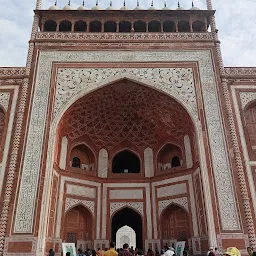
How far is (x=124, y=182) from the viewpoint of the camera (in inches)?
447

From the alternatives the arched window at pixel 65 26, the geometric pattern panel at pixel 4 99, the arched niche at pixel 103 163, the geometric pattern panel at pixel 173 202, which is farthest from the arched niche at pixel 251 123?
the geometric pattern panel at pixel 4 99

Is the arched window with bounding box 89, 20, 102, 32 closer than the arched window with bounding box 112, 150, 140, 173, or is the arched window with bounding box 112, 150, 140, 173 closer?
the arched window with bounding box 89, 20, 102, 32

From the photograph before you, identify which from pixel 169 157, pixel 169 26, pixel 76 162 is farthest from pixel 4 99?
pixel 169 26

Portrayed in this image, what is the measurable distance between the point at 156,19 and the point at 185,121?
4.32 metres

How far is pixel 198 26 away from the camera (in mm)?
12109

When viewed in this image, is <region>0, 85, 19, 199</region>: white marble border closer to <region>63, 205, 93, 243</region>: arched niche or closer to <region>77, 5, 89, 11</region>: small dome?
<region>63, 205, 93, 243</region>: arched niche

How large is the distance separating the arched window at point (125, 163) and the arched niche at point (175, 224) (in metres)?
2.19

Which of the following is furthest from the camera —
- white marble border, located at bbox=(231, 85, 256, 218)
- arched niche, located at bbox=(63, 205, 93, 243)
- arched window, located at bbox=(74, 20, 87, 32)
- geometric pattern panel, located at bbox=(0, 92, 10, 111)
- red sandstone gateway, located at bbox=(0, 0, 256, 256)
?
arched window, located at bbox=(74, 20, 87, 32)

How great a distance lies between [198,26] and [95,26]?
13.5ft

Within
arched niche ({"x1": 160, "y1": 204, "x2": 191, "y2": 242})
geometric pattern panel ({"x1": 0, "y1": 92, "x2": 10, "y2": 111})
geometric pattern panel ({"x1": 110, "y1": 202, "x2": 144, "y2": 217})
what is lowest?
arched niche ({"x1": 160, "y1": 204, "x2": 191, "y2": 242})

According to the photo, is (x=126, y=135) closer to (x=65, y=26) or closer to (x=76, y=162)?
(x=76, y=162)

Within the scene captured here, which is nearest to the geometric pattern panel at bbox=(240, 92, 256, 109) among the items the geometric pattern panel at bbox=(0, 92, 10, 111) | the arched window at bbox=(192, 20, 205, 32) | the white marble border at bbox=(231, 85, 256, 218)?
the white marble border at bbox=(231, 85, 256, 218)

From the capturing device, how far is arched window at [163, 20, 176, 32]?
39.4ft

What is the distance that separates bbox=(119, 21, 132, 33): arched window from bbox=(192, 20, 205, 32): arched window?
8.33 ft
